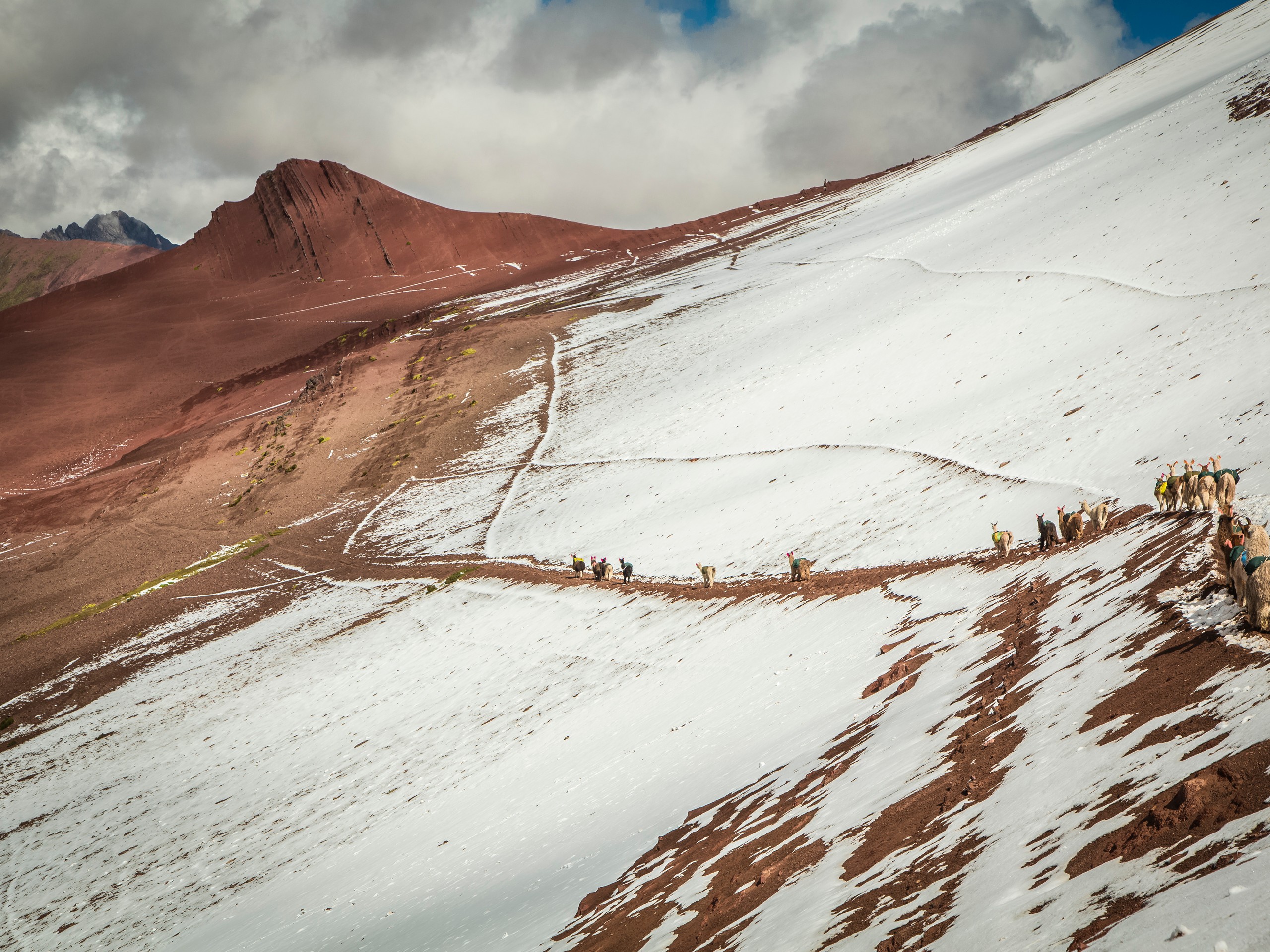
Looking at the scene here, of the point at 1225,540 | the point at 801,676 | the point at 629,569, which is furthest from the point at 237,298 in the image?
the point at 1225,540

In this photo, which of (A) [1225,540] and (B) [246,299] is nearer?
(A) [1225,540]

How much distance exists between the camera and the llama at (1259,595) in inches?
369

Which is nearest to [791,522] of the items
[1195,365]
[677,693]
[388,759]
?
[677,693]

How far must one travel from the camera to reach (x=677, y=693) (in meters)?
23.3

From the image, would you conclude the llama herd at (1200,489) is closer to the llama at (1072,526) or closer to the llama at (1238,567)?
the llama at (1072,526)

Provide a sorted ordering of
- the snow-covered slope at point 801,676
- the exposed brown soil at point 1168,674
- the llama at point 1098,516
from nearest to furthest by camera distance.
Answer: the snow-covered slope at point 801,676 < the exposed brown soil at point 1168,674 < the llama at point 1098,516

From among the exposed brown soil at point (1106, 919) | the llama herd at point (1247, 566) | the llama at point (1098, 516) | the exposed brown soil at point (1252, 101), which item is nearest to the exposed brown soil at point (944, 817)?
the exposed brown soil at point (1106, 919)

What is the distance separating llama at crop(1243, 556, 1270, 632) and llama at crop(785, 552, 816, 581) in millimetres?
18325

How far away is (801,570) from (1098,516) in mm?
10124

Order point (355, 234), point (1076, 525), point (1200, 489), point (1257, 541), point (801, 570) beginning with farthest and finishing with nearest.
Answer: point (355, 234) → point (801, 570) → point (1076, 525) → point (1200, 489) → point (1257, 541)

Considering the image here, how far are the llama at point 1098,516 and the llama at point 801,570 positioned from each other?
9.52m

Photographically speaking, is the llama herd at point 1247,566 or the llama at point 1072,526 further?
the llama at point 1072,526

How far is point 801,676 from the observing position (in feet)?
68.0

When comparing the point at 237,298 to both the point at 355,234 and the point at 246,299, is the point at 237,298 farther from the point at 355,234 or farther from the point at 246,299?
the point at 355,234
